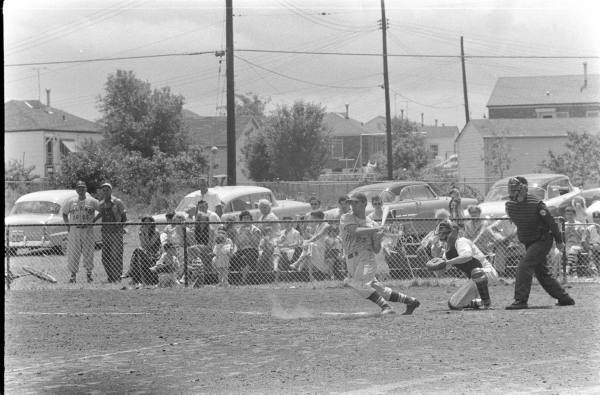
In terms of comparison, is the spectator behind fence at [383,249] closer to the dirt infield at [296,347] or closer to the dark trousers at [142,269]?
the dirt infield at [296,347]

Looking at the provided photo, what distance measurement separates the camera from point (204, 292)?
637 inches

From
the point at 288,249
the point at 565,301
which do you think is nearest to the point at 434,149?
the point at 288,249

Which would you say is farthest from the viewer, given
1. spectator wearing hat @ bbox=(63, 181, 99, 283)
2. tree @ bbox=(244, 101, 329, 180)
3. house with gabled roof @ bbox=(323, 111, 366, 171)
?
house with gabled roof @ bbox=(323, 111, 366, 171)

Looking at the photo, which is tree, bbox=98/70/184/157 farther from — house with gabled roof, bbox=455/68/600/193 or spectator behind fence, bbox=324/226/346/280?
spectator behind fence, bbox=324/226/346/280

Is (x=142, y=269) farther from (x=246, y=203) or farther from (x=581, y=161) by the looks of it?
(x=581, y=161)

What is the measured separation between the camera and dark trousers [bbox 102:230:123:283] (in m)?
17.8

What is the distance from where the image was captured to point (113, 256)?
17.9m

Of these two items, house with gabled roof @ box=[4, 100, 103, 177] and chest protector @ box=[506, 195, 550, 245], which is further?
house with gabled roof @ box=[4, 100, 103, 177]

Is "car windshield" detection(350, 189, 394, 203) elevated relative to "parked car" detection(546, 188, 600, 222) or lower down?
elevated

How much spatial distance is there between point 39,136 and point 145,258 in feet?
133

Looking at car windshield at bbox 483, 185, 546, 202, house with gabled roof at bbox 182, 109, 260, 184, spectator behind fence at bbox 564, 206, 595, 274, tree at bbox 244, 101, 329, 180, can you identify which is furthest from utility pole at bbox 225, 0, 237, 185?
house with gabled roof at bbox 182, 109, 260, 184

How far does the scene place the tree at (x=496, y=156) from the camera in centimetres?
5784

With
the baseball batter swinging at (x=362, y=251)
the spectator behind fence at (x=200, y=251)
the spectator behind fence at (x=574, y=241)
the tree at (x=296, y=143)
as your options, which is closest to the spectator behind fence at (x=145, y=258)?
the spectator behind fence at (x=200, y=251)

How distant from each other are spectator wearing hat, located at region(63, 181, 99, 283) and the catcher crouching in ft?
24.4
